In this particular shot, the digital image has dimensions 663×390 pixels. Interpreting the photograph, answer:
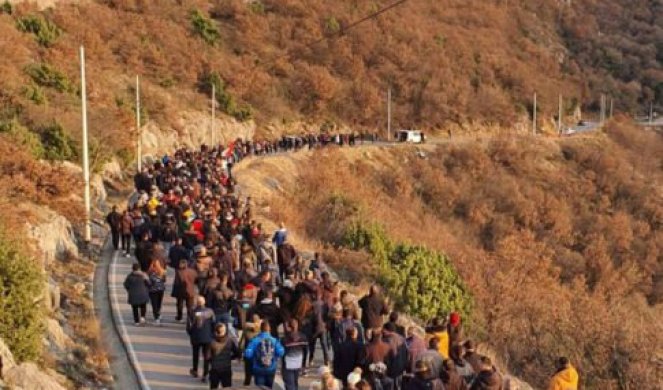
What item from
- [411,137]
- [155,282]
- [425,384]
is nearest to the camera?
[425,384]

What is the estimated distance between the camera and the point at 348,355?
398 inches

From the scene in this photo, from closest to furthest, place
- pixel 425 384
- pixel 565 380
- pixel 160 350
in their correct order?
1. pixel 425 384
2. pixel 565 380
3. pixel 160 350

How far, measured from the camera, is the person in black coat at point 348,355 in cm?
1008

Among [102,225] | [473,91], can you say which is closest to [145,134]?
[102,225]

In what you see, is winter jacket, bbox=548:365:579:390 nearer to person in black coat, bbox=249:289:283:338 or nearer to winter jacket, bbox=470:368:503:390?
winter jacket, bbox=470:368:503:390

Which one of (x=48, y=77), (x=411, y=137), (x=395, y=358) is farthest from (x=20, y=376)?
(x=411, y=137)

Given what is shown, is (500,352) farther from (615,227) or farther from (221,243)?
(615,227)

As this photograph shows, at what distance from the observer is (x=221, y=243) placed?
1473 centimetres

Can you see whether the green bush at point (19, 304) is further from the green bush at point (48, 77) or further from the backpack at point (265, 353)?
the green bush at point (48, 77)

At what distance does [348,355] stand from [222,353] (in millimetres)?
1769

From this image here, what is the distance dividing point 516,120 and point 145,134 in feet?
167

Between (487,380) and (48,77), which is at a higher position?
(48,77)

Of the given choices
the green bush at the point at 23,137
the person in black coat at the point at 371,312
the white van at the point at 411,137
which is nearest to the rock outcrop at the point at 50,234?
the green bush at the point at 23,137

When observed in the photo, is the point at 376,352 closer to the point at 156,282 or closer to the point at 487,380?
the point at 487,380
